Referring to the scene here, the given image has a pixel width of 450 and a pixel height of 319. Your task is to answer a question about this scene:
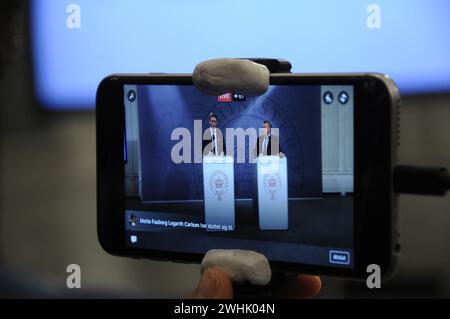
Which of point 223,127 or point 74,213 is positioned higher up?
point 223,127

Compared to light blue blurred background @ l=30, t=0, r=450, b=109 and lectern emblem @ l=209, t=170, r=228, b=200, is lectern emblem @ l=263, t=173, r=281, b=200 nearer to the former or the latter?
lectern emblem @ l=209, t=170, r=228, b=200

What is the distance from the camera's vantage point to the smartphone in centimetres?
56

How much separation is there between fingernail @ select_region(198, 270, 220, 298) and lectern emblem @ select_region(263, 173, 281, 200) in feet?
0.35

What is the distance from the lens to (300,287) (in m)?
0.66

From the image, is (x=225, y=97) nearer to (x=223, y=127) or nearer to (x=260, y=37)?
(x=223, y=127)

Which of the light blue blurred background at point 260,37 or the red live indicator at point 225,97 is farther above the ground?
the light blue blurred background at point 260,37

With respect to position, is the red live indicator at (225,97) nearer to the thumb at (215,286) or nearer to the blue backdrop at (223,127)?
the blue backdrop at (223,127)

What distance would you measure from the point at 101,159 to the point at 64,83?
2.05 feet

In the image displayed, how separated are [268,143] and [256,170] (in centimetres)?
3

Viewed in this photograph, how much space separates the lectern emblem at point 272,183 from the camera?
617 mm

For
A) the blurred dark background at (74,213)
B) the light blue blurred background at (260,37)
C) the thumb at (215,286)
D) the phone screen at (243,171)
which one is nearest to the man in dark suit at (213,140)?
the phone screen at (243,171)

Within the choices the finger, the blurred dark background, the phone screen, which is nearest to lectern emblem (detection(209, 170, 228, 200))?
the phone screen

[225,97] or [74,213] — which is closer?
[225,97]

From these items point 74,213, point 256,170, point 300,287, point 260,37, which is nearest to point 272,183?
point 256,170
